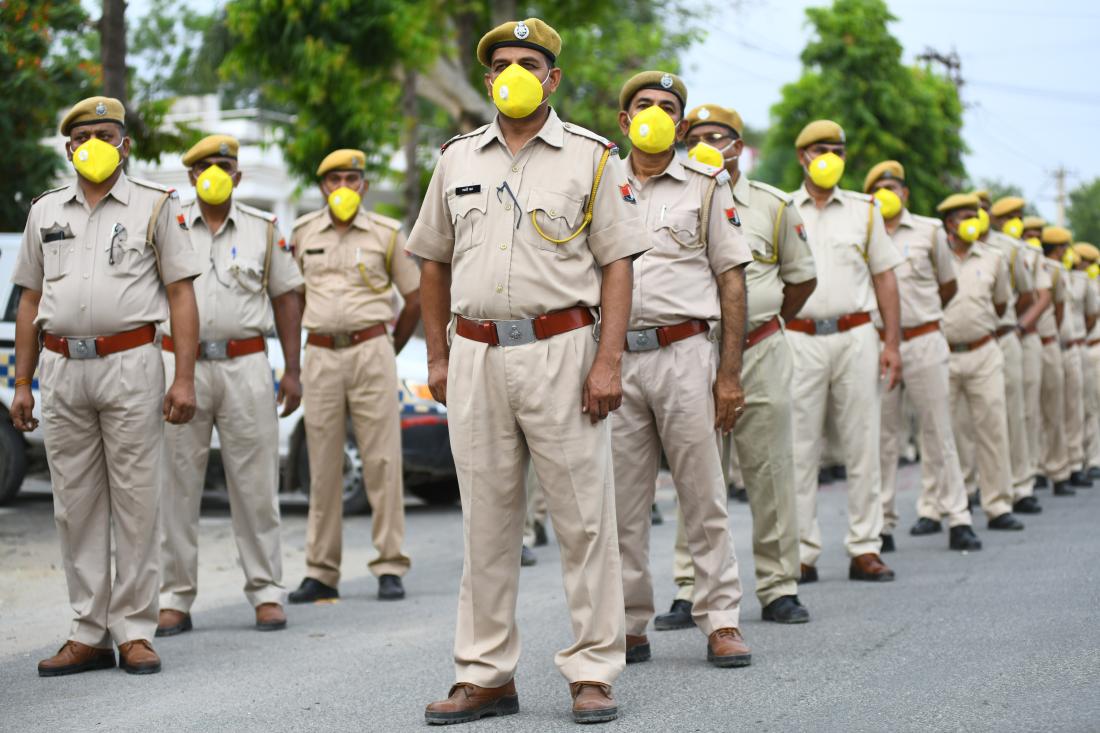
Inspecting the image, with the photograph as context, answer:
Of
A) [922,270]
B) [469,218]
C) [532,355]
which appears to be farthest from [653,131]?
[922,270]

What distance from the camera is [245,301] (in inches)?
307

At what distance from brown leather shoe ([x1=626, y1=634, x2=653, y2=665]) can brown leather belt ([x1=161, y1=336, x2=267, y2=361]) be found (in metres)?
2.66

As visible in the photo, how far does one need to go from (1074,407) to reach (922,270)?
595cm

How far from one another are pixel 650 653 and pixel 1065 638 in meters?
1.72

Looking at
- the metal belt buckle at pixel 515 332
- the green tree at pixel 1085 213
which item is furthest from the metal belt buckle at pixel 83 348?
the green tree at pixel 1085 213

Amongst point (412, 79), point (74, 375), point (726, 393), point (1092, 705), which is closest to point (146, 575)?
point (74, 375)

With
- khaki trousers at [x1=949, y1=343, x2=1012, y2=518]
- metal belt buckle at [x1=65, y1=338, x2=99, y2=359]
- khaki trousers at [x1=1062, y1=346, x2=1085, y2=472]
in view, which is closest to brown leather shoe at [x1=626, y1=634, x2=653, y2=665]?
metal belt buckle at [x1=65, y1=338, x2=99, y2=359]

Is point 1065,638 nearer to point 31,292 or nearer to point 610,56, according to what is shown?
point 31,292

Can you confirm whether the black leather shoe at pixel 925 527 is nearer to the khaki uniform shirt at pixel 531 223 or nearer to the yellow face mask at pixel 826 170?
the yellow face mask at pixel 826 170

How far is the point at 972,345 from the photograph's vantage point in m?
11.7

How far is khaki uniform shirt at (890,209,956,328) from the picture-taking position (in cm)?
1051

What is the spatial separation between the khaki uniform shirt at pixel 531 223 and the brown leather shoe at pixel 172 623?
2.93 metres

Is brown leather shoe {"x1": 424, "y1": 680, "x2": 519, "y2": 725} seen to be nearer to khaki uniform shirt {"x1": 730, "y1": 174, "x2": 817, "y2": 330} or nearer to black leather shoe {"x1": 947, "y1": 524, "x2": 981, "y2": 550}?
khaki uniform shirt {"x1": 730, "y1": 174, "x2": 817, "y2": 330}

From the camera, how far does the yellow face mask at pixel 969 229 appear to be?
11719 mm
